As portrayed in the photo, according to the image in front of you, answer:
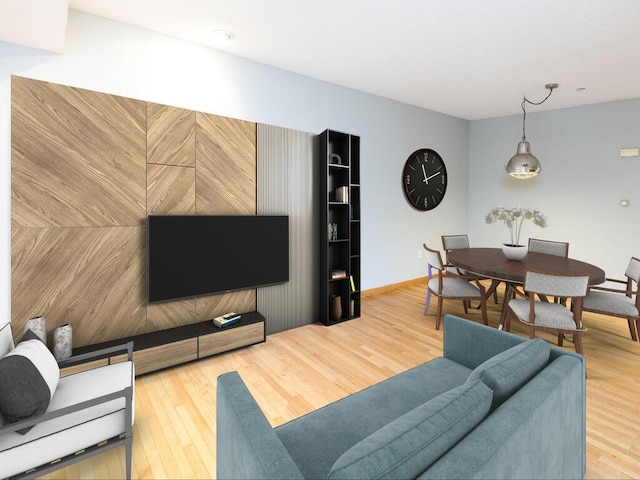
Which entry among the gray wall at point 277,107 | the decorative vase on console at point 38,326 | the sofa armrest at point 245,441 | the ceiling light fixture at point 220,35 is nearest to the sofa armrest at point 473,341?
the sofa armrest at point 245,441

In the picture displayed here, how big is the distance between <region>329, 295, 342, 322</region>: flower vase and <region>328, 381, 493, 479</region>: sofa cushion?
2.65 meters

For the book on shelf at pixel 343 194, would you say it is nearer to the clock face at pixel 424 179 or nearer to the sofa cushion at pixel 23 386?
the clock face at pixel 424 179

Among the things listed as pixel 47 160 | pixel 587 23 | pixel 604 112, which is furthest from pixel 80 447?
pixel 604 112

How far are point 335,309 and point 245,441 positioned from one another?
2787 millimetres

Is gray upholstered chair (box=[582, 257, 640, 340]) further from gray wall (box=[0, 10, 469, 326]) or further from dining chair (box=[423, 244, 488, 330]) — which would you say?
gray wall (box=[0, 10, 469, 326])

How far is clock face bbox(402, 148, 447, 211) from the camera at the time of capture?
508cm

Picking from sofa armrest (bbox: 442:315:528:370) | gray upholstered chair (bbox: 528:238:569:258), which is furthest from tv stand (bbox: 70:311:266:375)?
gray upholstered chair (bbox: 528:238:569:258)

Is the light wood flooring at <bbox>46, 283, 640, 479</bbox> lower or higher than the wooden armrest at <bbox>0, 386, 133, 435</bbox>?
lower

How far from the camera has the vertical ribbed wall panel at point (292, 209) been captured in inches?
133

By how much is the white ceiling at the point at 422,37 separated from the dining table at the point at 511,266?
2018 mm

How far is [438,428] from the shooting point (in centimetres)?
96

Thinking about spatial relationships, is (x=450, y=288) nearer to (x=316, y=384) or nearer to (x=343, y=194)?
(x=343, y=194)

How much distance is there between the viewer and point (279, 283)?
3393 mm

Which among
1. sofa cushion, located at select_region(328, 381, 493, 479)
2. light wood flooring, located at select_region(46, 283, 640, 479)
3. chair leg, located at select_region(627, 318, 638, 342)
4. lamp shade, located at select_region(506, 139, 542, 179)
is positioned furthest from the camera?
lamp shade, located at select_region(506, 139, 542, 179)
